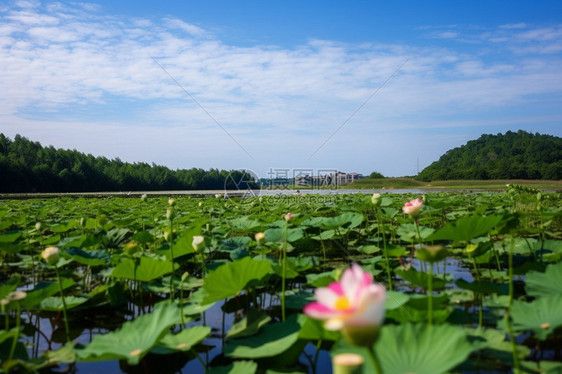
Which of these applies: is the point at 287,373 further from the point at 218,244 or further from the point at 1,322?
the point at 218,244

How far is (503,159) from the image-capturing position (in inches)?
1725

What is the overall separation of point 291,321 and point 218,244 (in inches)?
52.2

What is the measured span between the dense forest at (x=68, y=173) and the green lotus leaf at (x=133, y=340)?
2736cm

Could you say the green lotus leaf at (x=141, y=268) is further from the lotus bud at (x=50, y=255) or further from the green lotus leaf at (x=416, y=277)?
the green lotus leaf at (x=416, y=277)

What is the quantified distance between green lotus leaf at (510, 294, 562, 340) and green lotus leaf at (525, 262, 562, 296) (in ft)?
0.71

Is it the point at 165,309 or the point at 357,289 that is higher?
the point at 357,289

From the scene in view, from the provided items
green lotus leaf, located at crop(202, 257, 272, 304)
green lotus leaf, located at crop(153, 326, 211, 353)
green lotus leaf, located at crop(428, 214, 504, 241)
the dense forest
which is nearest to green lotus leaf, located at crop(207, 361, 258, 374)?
A: green lotus leaf, located at crop(153, 326, 211, 353)

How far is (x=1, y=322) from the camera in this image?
1449 millimetres

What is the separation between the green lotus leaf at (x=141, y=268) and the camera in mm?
1491

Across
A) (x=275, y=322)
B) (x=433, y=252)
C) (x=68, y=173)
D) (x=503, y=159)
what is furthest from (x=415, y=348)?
(x=503, y=159)

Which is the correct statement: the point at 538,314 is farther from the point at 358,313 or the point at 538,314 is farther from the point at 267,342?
the point at 358,313

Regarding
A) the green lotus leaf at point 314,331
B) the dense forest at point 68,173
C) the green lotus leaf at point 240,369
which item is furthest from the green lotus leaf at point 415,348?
the dense forest at point 68,173

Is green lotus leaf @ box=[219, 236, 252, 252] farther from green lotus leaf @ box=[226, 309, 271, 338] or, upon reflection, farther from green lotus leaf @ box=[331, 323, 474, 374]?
green lotus leaf @ box=[331, 323, 474, 374]

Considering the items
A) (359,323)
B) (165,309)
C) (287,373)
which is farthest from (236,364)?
(359,323)
